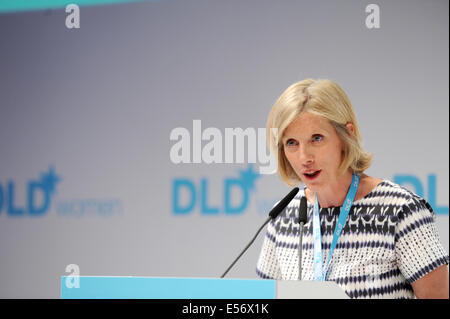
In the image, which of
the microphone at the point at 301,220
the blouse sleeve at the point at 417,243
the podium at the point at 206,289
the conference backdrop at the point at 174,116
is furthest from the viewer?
the conference backdrop at the point at 174,116

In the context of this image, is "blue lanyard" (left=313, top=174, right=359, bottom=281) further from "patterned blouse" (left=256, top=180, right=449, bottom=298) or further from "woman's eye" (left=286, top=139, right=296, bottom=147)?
"woman's eye" (left=286, top=139, right=296, bottom=147)

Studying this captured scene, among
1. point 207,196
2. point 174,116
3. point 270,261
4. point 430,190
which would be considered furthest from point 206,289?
point 430,190

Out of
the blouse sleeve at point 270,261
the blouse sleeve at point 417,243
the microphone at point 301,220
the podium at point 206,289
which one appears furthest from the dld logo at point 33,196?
the blouse sleeve at point 417,243

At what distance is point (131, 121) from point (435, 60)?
1.68m

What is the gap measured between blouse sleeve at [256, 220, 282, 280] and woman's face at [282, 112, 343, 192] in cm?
26

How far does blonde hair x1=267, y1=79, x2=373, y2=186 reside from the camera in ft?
5.75

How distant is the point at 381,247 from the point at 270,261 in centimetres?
41

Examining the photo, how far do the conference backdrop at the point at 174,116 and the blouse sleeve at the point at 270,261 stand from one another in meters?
0.93

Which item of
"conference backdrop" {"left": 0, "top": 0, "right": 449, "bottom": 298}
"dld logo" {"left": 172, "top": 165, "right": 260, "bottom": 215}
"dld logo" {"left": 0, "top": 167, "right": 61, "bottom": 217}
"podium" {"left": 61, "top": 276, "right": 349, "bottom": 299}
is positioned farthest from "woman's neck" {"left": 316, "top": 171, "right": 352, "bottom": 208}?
"dld logo" {"left": 0, "top": 167, "right": 61, "bottom": 217}

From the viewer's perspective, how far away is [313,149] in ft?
5.83

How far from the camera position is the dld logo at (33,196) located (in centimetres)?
301

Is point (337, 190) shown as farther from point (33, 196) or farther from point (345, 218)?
point (33, 196)

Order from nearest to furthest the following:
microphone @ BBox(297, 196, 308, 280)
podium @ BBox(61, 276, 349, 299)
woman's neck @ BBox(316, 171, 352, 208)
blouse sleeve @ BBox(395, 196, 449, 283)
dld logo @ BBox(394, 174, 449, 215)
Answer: podium @ BBox(61, 276, 349, 299)
blouse sleeve @ BBox(395, 196, 449, 283)
microphone @ BBox(297, 196, 308, 280)
woman's neck @ BBox(316, 171, 352, 208)
dld logo @ BBox(394, 174, 449, 215)

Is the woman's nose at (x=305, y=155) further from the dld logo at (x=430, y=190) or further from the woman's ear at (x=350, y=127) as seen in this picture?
the dld logo at (x=430, y=190)
